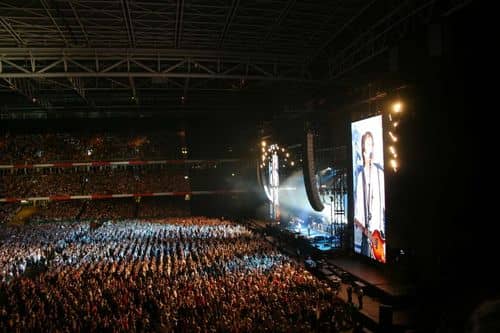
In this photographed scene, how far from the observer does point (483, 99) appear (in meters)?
9.38

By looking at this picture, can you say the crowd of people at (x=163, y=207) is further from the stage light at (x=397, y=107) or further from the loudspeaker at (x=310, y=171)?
the stage light at (x=397, y=107)

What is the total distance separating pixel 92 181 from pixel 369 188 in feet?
86.8

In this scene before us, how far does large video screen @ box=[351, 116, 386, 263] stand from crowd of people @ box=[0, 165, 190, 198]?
71.5ft

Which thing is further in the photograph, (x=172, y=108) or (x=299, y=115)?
(x=172, y=108)

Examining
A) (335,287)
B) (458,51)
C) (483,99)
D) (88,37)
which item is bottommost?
(335,287)

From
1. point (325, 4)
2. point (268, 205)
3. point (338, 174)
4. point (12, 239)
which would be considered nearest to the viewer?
point (325, 4)

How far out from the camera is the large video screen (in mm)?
13898

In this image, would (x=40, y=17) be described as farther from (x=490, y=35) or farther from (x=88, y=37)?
(x=490, y=35)

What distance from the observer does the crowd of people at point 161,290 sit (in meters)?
8.84

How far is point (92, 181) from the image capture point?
34750mm

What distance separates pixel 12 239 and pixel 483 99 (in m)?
21.1

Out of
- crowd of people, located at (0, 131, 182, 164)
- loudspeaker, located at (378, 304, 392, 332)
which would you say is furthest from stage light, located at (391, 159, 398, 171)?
crowd of people, located at (0, 131, 182, 164)

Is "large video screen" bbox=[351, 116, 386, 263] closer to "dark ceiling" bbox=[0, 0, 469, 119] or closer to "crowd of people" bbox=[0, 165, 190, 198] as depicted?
"dark ceiling" bbox=[0, 0, 469, 119]

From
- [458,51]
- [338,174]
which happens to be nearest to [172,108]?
[338,174]
